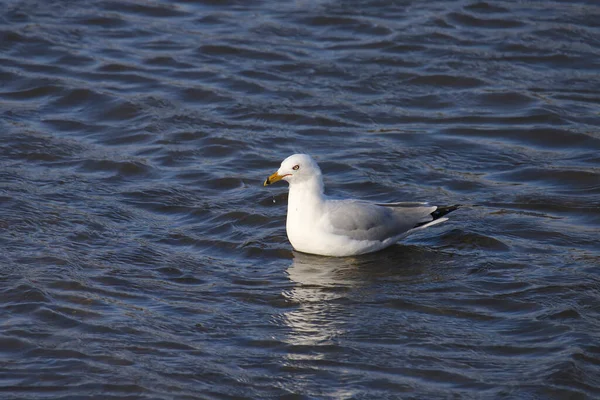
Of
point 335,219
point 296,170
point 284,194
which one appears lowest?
point 284,194

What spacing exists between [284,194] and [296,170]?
133cm

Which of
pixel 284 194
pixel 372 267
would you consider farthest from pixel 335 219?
pixel 284 194

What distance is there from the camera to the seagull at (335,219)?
8.98 meters

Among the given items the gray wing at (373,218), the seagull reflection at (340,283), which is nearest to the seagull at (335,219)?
the gray wing at (373,218)

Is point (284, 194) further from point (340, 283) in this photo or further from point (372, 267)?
point (340, 283)

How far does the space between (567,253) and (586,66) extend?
526 centimetres

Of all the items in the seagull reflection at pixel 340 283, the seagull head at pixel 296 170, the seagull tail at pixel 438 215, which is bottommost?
the seagull reflection at pixel 340 283

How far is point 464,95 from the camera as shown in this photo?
1289 cm

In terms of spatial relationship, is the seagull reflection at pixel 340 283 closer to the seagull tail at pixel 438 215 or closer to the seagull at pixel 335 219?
the seagull at pixel 335 219

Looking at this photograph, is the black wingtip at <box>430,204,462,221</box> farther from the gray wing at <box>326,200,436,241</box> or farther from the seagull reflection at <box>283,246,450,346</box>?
the seagull reflection at <box>283,246,450,346</box>

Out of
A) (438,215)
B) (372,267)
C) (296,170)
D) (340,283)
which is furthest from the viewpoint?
(438,215)

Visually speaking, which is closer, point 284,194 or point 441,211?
point 441,211

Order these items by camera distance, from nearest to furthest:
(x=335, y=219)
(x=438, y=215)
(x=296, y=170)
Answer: (x=335, y=219), (x=296, y=170), (x=438, y=215)

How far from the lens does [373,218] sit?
9.05m
